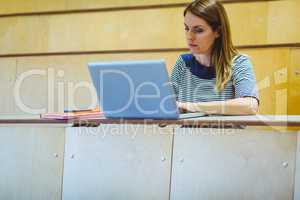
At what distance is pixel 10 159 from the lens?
1.56 metres

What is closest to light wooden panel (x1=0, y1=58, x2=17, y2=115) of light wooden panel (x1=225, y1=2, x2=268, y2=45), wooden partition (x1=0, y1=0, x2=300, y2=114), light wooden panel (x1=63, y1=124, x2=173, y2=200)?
wooden partition (x1=0, y1=0, x2=300, y2=114)

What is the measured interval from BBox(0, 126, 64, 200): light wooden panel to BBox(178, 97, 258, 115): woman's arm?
456 millimetres

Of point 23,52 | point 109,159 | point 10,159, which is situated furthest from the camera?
point 23,52

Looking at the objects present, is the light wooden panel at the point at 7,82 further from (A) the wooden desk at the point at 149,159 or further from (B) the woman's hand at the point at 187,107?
(B) the woman's hand at the point at 187,107

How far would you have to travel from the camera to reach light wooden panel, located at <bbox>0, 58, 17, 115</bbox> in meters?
3.60

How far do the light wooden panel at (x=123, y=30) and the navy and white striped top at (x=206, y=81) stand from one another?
1.26 metres

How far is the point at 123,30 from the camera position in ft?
11.0

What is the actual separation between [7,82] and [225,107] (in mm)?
2608

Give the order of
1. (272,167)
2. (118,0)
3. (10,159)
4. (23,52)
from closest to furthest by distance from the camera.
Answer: (272,167) → (10,159) → (118,0) → (23,52)

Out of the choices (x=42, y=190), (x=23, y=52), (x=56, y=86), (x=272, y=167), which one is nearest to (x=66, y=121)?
(x=42, y=190)

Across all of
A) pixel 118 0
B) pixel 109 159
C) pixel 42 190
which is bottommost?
pixel 42 190

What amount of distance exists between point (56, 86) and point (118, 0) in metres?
0.83

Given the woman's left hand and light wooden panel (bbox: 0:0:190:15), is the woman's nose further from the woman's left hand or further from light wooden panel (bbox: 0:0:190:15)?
light wooden panel (bbox: 0:0:190:15)

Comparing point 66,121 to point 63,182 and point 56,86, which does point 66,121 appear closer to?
point 63,182
